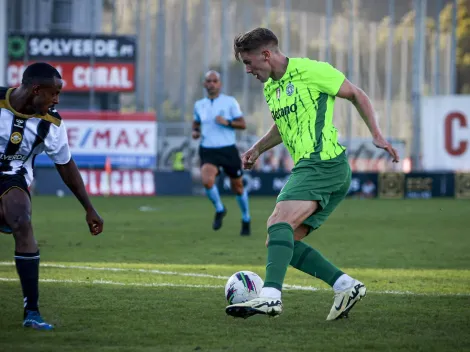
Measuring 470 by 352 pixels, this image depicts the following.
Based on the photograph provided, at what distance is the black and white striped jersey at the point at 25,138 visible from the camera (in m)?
6.63

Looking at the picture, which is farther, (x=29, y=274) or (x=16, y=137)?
(x=16, y=137)

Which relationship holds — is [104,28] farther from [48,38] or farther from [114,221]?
[114,221]

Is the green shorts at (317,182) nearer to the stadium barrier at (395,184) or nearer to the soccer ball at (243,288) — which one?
the soccer ball at (243,288)

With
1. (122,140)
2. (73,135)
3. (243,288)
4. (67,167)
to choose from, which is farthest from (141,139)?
(67,167)

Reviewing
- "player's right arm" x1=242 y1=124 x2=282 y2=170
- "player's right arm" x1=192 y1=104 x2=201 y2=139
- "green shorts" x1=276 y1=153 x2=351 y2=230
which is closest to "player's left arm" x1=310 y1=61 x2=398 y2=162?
"green shorts" x1=276 y1=153 x2=351 y2=230

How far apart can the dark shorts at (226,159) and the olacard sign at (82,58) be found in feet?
55.9

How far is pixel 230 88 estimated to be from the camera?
144 feet

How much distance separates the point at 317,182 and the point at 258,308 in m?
0.98

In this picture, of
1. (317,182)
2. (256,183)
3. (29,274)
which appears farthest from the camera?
(256,183)

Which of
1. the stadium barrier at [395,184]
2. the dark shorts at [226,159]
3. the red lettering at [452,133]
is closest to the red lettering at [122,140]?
the stadium barrier at [395,184]

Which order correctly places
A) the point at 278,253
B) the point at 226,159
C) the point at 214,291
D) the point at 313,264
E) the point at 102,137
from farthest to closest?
the point at 102,137
the point at 226,159
the point at 214,291
the point at 313,264
the point at 278,253

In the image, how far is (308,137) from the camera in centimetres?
703

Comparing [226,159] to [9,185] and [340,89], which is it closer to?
[340,89]

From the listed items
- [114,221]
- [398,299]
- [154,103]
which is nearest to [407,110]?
[154,103]
